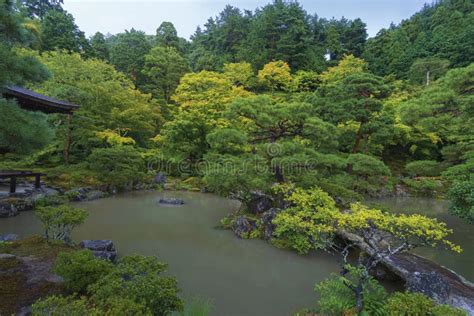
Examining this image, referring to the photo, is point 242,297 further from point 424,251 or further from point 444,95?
point 444,95

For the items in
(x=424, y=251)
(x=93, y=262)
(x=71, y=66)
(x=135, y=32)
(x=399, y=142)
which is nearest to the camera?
(x=93, y=262)

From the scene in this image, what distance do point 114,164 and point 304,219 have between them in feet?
30.9

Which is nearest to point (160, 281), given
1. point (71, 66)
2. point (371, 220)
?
point (371, 220)

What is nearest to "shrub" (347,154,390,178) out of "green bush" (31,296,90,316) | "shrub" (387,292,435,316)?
"shrub" (387,292,435,316)

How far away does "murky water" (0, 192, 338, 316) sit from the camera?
4.67 meters

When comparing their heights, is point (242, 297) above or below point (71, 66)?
below

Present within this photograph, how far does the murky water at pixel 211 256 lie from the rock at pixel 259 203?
115cm

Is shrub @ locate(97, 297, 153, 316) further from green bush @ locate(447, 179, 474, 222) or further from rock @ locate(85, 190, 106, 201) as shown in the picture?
rock @ locate(85, 190, 106, 201)

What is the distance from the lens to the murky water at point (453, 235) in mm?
6219

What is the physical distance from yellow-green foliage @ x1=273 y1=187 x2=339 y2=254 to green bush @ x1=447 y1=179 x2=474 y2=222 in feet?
8.06

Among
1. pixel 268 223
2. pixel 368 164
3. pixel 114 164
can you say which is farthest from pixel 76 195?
pixel 368 164

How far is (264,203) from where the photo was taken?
8625mm

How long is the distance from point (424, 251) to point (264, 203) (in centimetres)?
401

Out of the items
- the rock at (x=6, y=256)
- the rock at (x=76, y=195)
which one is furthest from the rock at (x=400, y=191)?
the rock at (x=6, y=256)
